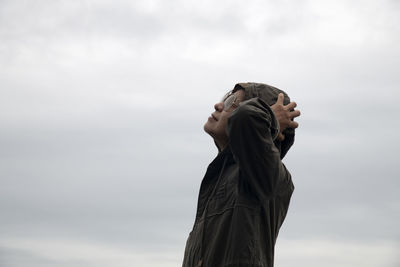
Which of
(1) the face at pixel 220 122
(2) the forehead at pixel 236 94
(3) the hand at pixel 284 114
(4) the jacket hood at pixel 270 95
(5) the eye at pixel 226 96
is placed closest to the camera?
(3) the hand at pixel 284 114

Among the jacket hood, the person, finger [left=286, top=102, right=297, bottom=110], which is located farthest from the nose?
finger [left=286, top=102, right=297, bottom=110]

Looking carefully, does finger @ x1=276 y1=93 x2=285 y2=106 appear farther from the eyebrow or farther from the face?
the eyebrow

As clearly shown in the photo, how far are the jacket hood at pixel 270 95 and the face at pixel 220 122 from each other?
0.08 meters

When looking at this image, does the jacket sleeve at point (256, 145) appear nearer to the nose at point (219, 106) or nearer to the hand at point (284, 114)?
the hand at point (284, 114)

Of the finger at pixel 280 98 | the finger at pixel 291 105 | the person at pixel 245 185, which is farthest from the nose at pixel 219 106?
the finger at pixel 291 105

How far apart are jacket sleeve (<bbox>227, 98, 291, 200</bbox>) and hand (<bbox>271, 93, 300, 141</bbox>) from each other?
36 centimetres

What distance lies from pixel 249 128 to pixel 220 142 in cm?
129

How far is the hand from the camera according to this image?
647 cm

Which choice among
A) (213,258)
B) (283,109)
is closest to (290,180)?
(283,109)

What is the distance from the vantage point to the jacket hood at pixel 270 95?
670 cm

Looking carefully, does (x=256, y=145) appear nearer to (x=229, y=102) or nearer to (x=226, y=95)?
(x=229, y=102)

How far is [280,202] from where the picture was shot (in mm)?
→ 6508

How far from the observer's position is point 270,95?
6836 mm

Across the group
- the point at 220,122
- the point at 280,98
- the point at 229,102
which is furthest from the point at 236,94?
the point at 280,98
